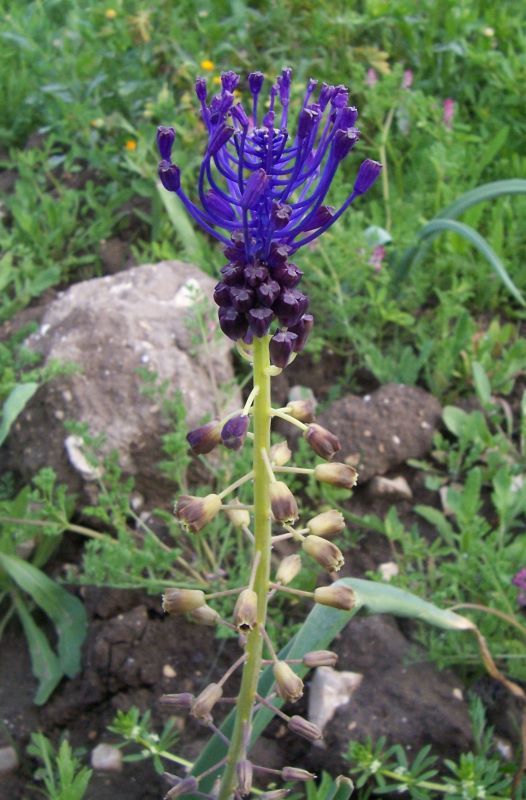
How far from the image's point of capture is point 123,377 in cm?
314

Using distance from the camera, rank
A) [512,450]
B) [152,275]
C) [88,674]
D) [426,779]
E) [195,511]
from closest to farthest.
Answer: [195,511]
[426,779]
[88,674]
[512,450]
[152,275]

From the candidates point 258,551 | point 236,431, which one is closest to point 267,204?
point 236,431

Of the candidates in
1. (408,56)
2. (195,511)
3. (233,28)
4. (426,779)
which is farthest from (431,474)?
(233,28)

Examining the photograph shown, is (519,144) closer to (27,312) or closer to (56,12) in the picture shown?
(27,312)

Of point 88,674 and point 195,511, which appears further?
point 88,674

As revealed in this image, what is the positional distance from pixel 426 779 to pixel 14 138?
372cm

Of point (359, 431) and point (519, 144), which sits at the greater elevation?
point (519, 144)

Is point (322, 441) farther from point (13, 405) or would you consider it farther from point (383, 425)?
point (383, 425)

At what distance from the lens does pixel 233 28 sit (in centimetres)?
459

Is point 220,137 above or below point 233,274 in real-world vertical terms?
above

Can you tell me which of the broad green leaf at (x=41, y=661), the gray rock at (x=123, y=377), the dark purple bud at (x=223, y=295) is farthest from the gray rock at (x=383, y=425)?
the dark purple bud at (x=223, y=295)

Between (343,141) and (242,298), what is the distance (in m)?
0.29

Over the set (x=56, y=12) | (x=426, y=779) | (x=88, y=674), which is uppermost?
(x=56, y=12)

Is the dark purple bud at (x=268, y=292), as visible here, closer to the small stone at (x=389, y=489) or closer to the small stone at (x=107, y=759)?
the small stone at (x=107, y=759)
